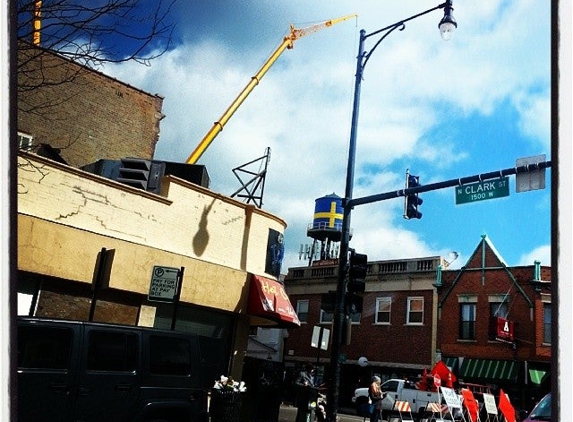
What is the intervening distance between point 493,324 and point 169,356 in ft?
73.0

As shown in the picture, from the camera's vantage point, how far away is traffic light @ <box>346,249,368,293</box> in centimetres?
1238

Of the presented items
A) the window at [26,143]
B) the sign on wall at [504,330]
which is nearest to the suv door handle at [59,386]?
the window at [26,143]

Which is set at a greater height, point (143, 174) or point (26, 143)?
point (143, 174)

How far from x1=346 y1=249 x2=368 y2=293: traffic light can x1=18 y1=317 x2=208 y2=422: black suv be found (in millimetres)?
5563

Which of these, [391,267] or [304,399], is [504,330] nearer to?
[391,267]

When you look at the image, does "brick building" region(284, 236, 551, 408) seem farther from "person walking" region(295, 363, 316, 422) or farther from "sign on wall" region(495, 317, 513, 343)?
"person walking" region(295, 363, 316, 422)

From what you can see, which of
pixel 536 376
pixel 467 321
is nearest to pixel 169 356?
pixel 536 376

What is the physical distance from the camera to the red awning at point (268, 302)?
13.5 metres

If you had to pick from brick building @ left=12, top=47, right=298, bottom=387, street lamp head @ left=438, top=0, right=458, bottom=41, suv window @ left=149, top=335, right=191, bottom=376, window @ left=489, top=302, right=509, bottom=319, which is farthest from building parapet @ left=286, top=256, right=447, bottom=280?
street lamp head @ left=438, top=0, right=458, bottom=41

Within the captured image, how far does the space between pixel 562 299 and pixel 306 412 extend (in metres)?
11.4

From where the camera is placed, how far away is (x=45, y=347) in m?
5.78

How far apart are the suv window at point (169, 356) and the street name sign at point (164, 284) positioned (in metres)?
1.94

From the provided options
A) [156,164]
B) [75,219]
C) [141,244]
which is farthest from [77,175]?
[156,164]

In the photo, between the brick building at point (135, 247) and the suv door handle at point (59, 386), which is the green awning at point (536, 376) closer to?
the brick building at point (135, 247)
